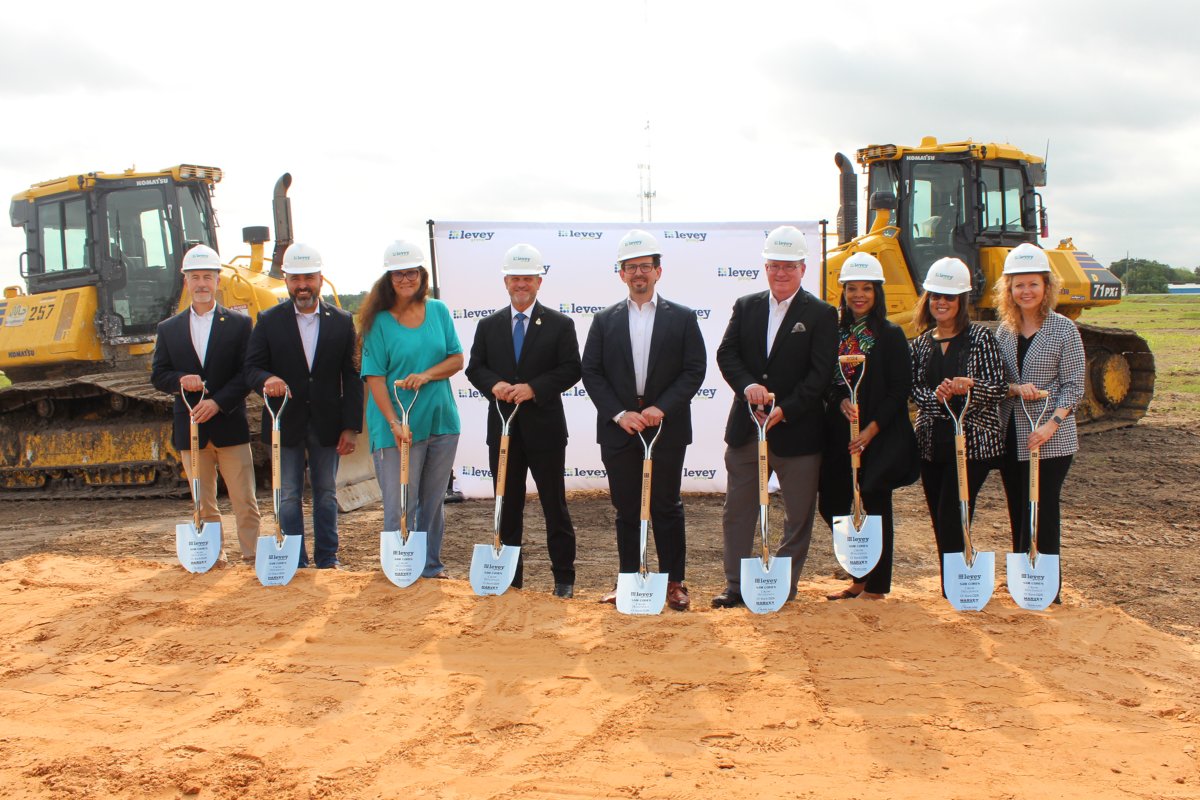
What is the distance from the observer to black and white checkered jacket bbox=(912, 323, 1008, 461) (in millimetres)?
5152

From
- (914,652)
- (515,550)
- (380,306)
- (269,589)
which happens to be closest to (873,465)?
(914,652)

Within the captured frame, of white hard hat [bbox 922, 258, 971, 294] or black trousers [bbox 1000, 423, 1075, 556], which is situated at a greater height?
white hard hat [bbox 922, 258, 971, 294]

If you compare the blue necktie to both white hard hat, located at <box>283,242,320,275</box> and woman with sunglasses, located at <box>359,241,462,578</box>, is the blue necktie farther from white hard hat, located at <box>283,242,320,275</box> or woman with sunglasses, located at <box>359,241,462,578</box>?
white hard hat, located at <box>283,242,320,275</box>

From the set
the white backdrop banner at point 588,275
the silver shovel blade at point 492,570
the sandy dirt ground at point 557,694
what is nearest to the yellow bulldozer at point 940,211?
the white backdrop banner at point 588,275

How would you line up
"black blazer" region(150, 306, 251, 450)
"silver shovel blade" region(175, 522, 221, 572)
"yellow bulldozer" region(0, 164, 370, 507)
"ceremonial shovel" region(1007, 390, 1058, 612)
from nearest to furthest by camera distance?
"ceremonial shovel" region(1007, 390, 1058, 612) → "silver shovel blade" region(175, 522, 221, 572) → "black blazer" region(150, 306, 251, 450) → "yellow bulldozer" region(0, 164, 370, 507)

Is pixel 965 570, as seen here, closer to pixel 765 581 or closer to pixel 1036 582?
pixel 1036 582

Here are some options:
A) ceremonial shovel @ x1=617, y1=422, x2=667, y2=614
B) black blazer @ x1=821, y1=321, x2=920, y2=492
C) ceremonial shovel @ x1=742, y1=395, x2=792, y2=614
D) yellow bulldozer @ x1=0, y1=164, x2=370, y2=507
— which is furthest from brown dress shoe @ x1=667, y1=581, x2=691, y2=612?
yellow bulldozer @ x1=0, y1=164, x2=370, y2=507

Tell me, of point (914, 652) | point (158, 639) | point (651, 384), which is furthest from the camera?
point (651, 384)

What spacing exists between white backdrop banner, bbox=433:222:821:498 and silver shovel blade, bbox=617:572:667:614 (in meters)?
3.53

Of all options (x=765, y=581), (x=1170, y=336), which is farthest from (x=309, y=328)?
(x=1170, y=336)

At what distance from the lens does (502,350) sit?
5754 mm

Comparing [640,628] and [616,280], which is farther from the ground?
[616,280]

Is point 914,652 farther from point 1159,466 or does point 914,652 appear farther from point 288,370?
point 1159,466

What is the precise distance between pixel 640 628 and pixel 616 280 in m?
4.40
